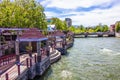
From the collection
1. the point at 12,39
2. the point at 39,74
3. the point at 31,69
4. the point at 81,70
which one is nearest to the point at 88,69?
the point at 81,70

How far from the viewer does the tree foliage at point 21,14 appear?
3708cm

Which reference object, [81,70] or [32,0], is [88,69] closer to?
[81,70]

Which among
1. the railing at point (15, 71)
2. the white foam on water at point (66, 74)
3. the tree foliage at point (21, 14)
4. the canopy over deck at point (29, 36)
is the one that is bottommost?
the white foam on water at point (66, 74)

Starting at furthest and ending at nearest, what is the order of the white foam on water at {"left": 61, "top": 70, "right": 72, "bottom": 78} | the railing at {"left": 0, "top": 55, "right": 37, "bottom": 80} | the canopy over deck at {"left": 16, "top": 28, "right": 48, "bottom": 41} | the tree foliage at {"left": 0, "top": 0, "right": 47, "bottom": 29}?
the tree foliage at {"left": 0, "top": 0, "right": 47, "bottom": 29} → the white foam on water at {"left": 61, "top": 70, "right": 72, "bottom": 78} → the canopy over deck at {"left": 16, "top": 28, "right": 48, "bottom": 41} → the railing at {"left": 0, "top": 55, "right": 37, "bottom": 80}

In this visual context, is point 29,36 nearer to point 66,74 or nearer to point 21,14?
point 66,74

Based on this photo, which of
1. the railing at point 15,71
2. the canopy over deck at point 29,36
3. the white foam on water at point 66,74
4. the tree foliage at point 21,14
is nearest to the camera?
the railing at point 15,71

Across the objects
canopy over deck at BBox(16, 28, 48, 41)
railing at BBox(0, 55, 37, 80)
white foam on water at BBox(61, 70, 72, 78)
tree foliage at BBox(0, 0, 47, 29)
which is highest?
tree foliage at BBox(0, 0, 47, 29)

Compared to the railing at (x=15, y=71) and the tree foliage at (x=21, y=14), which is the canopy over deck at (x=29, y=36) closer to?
the railing at (x=15, y=71)

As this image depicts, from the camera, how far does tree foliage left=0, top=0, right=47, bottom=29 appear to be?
3708 cm

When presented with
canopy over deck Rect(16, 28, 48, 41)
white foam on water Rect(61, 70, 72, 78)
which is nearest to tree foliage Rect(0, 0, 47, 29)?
canopy over deck Rect(16, 28, 48, 41)

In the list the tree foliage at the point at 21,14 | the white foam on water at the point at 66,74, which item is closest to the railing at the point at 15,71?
the white foam on water at the point at 66,74

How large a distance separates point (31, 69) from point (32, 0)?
76.7 feet

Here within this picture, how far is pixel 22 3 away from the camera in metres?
43.0

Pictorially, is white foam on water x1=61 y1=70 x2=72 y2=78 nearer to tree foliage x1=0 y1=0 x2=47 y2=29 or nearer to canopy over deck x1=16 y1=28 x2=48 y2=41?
canopy over deck x1=16 y1=28 x2=48 y2=41
